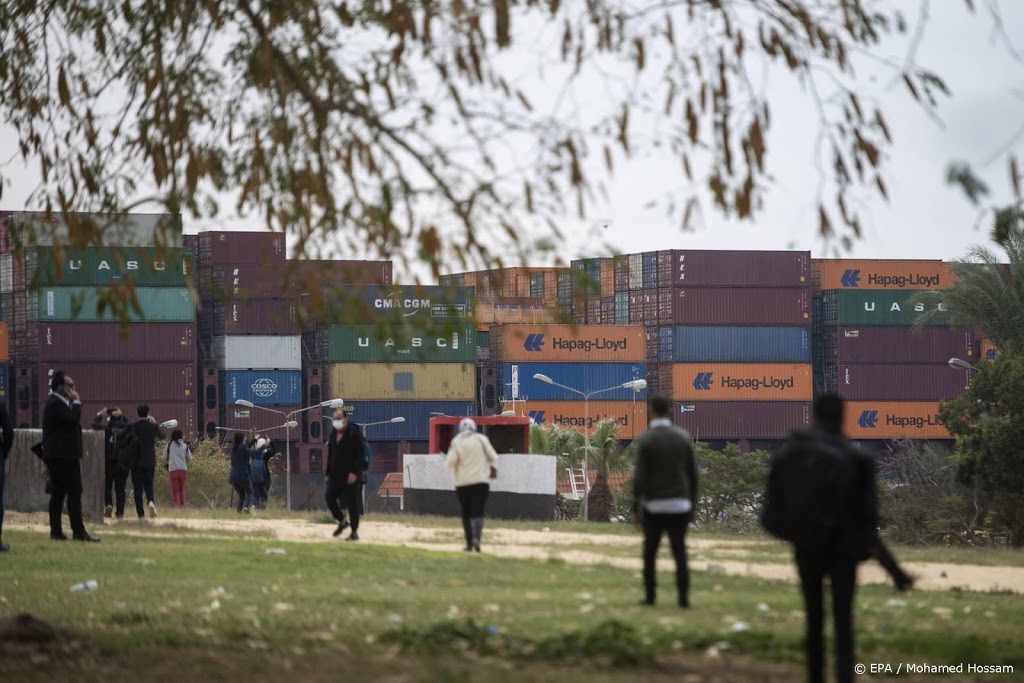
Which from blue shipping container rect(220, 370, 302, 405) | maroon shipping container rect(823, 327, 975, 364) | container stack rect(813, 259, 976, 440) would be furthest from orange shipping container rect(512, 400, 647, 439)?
maroon shipping container rect(823, 327, 975, 364)

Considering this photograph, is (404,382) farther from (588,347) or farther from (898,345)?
(898,345)

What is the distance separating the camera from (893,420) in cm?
8750

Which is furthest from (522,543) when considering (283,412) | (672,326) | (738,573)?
(672,326)

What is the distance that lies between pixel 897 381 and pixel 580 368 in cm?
1770

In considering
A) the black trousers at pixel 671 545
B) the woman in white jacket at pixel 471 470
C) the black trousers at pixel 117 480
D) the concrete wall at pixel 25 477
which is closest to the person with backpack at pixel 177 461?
the concrete wall at pixel 25 477

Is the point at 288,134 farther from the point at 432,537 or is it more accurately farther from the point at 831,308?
the point at 831,308

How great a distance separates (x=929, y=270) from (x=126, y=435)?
73.0 m

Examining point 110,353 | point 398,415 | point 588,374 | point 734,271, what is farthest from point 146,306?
point 734,271

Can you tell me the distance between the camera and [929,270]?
89.8 metres

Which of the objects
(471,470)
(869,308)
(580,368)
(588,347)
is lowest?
(471,470)

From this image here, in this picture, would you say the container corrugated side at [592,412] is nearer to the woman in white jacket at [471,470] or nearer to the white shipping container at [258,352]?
the white shipping container at [258,352]

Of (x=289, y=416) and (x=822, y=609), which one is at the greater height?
(x=289, y=416)

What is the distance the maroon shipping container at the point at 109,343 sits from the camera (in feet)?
256

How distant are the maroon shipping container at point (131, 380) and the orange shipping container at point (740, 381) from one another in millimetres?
25954
